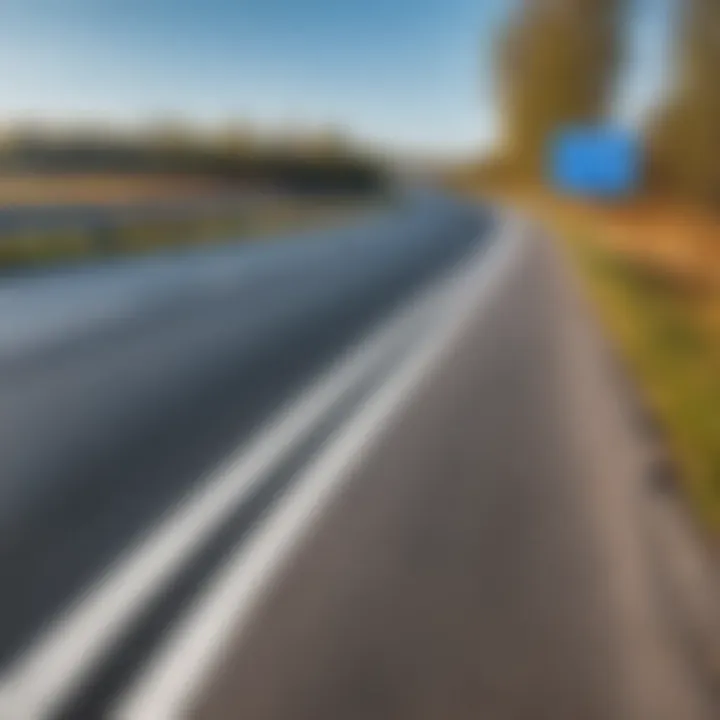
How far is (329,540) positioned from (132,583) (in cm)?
107

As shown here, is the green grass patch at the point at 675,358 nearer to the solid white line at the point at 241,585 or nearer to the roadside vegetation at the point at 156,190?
the solid white line at the point at 241,585

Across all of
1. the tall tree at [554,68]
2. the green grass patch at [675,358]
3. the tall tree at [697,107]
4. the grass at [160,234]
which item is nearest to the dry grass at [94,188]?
the grass at [160,234]

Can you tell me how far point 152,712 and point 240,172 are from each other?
1545 inches

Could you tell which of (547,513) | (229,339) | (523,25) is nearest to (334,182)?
(523,25)

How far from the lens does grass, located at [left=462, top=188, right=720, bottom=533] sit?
779cm

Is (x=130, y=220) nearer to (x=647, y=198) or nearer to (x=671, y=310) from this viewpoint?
(x=671, y=310)

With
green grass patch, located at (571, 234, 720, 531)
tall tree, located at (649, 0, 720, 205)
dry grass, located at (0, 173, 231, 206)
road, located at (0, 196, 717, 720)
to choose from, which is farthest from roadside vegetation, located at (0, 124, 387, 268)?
tall tree, located at (649, 0, 720, 205)

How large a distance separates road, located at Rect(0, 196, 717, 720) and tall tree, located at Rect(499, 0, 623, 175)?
2086 inches

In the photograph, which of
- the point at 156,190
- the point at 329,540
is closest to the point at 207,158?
the point at 156,190

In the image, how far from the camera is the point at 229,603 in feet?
13.6

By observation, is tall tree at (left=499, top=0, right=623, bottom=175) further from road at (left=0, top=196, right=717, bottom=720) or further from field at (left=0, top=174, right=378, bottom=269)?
road at (left=0, top=196, right=717, bottom=720)

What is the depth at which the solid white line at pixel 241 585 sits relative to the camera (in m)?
3.41

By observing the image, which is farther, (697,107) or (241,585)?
(697,107)

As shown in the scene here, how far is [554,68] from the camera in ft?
204
